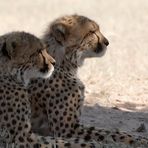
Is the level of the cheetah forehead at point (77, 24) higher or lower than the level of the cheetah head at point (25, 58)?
higher

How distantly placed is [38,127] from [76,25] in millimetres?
849

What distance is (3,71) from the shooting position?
521cm

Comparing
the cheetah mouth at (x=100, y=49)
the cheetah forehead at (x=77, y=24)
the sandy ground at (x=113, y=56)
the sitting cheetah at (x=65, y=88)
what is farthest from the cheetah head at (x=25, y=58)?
the sandy ground at (x=113, y=56)

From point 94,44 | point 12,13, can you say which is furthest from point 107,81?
point 12,13

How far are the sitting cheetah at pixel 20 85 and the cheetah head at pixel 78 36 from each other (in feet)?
1.49

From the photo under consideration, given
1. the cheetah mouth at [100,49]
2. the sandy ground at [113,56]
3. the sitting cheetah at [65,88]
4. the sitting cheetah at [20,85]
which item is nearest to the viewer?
the sitting cheetah at [20,85]

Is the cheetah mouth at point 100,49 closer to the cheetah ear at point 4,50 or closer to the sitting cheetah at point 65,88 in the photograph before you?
the sitting cheetah at point 65,88

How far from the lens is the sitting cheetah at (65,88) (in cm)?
561

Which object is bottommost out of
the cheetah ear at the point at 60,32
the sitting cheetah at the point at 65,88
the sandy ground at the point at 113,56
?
the sandy ground at the point at 113,56

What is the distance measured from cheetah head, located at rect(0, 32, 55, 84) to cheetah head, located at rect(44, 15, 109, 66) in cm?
45

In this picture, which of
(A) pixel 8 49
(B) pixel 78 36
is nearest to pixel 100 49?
(B) pixel 78 36

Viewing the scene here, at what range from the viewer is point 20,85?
5.26 meters

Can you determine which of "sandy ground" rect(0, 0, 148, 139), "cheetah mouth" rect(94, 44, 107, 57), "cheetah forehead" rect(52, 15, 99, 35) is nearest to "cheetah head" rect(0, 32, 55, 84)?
"cheetah forehead" rect(52, 15, 99, 35)

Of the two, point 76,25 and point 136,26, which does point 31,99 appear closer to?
point 76,25
